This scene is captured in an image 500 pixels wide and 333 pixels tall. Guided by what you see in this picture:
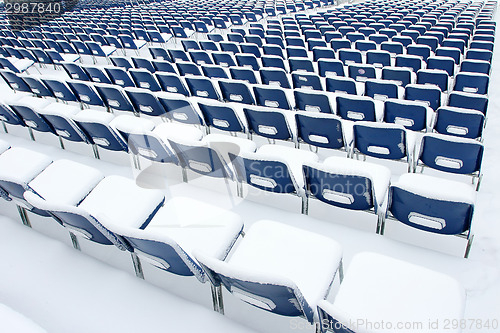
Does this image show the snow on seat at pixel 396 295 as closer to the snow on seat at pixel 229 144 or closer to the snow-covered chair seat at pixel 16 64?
the snow on seat at pixel 229 144

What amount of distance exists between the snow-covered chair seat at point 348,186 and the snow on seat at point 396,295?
2.14ft

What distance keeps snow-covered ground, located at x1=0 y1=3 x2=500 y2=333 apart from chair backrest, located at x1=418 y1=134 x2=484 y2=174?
1.40ft

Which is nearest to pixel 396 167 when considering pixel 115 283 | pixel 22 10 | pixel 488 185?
pixel 488 185

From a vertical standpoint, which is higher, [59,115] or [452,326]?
[59,115]

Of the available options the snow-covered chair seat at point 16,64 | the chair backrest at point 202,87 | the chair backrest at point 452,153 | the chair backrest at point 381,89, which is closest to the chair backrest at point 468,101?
the chair backrest at point 381,89

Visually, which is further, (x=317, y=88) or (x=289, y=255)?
(x=317, y=88)

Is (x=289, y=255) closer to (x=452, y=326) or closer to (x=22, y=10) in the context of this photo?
(x=452, y=326)

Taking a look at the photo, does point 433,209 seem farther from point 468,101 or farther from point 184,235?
point 468,101

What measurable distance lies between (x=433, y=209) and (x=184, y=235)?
1.85 meters

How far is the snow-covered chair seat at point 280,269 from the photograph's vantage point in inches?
77.9

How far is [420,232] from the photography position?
321 cm

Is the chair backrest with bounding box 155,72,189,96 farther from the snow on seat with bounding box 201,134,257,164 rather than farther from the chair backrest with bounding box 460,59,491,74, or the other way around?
the chair backrest with bounding box 460,59,491,74

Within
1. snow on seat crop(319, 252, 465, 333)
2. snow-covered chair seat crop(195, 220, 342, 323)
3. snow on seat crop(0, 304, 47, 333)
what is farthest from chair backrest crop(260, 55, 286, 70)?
snow on seat crop(0, 304, 47, 333)

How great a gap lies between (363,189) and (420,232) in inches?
29.6
